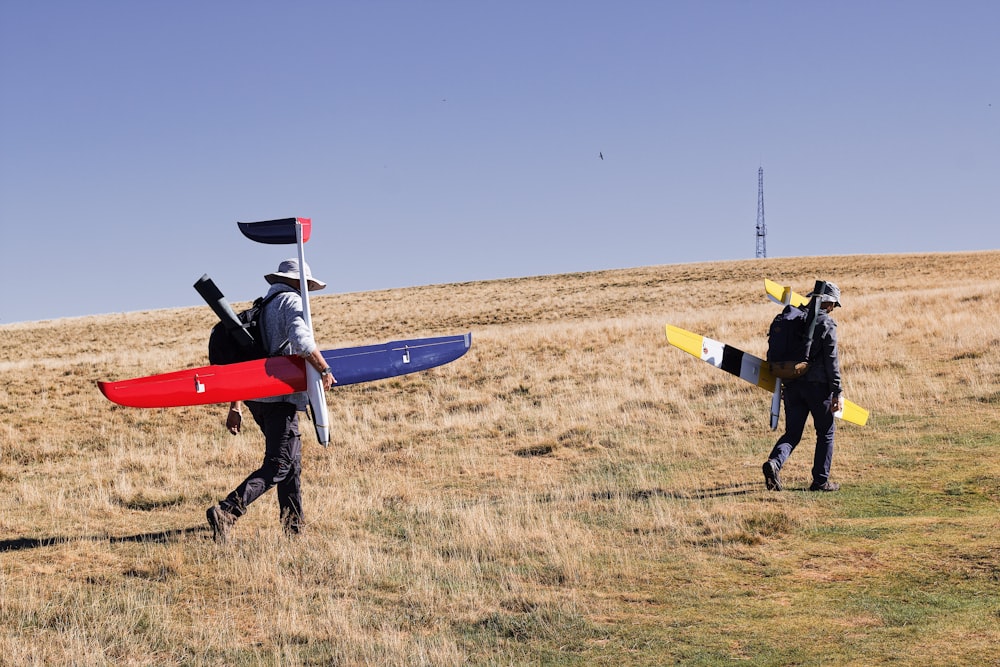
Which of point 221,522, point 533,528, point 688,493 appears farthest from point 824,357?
point 221,522

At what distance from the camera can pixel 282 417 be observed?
7.61 meters

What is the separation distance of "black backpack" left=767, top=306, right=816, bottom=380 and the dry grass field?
1.40m

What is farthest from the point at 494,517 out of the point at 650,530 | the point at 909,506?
the point at 909,506

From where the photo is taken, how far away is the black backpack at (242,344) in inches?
307

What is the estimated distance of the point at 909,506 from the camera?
8492mm

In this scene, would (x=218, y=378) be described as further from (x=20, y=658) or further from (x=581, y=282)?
(x=581, y=282)

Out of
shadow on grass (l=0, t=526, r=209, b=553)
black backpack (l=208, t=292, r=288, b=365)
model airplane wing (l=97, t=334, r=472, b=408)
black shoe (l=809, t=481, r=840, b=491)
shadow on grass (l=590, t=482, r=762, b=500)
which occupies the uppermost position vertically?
black backpack (l=208, t=292, r=288, b=365)

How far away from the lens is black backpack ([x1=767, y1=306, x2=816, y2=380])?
907 cm

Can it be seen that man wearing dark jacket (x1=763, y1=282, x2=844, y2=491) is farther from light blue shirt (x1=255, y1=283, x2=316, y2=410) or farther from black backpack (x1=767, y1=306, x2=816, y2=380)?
light blue shirt (x1=255, y1=283, x2=316, y2=410)

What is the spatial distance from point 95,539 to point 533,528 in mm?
4372

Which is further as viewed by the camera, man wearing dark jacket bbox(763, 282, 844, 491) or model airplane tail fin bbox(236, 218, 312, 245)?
man wearing dark jacket bbox(763, 282, 844, 491)

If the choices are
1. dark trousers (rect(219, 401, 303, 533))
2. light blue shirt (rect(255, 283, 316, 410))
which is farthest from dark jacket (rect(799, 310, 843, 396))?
dark trousers (rect(219, 401, 303, 533))

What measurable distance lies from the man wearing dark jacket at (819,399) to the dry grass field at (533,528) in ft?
1.05

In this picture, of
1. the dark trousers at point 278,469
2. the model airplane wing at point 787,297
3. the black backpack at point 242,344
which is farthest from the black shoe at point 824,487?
the black backpack at point 242,344
